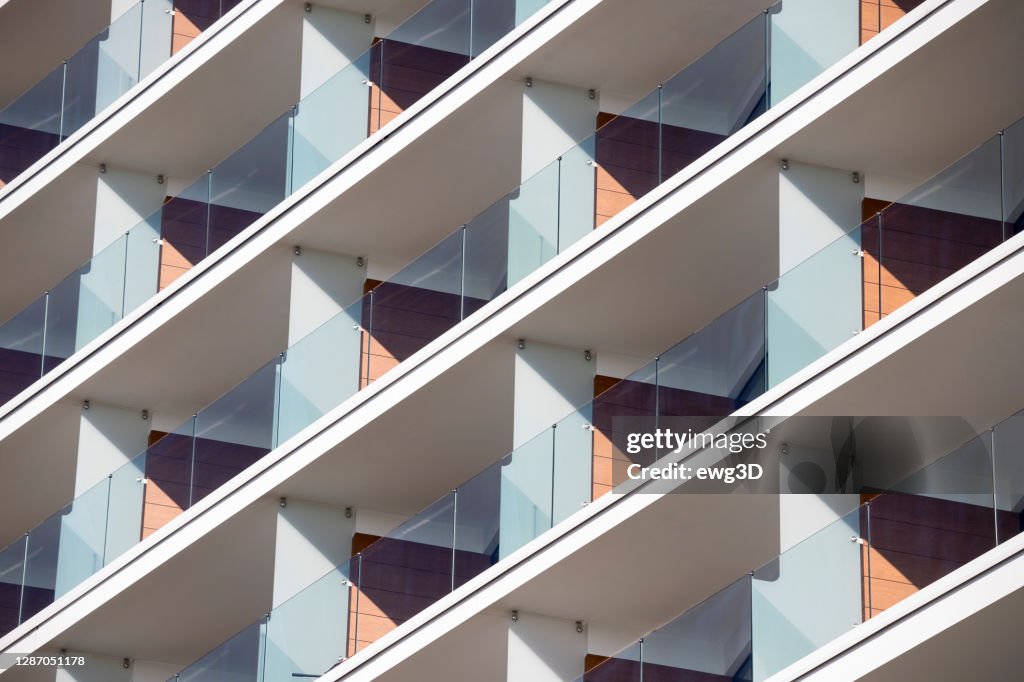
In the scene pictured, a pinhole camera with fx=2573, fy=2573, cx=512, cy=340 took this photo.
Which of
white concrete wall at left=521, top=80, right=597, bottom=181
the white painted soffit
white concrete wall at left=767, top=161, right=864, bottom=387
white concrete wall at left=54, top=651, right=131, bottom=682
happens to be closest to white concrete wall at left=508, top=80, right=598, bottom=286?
white concrete wall at left=521, top=80, right=597, bottom=181

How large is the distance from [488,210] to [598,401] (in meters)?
1.97

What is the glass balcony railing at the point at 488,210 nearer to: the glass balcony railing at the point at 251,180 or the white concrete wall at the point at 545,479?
the glass balcony railing at the point at 251,180

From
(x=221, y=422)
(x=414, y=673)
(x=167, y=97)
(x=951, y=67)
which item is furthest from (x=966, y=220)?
(x=167, y=97)

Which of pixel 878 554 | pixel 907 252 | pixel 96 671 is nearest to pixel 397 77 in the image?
pixel 96 671

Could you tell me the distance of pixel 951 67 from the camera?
16.4 meters

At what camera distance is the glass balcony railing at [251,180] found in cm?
1959

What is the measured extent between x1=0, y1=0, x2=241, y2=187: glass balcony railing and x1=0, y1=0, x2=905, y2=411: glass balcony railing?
1714 millimetres

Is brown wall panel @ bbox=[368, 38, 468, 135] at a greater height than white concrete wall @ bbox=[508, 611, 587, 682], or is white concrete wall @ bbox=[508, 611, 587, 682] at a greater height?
brown wall panel @ bbox=[368, 38, 468, 135]

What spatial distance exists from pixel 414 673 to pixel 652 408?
2648mm

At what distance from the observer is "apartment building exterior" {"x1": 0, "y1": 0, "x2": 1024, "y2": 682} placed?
15.4 meters

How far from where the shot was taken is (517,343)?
18.2m

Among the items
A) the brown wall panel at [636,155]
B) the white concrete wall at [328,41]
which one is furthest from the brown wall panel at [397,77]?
the brown wall panel at [636,155]

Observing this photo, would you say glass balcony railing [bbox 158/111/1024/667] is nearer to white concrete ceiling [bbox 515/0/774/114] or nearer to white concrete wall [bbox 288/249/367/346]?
white concrete wall [bbox 288/249/367/346]

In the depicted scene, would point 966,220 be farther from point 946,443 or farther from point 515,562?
point 515,562
